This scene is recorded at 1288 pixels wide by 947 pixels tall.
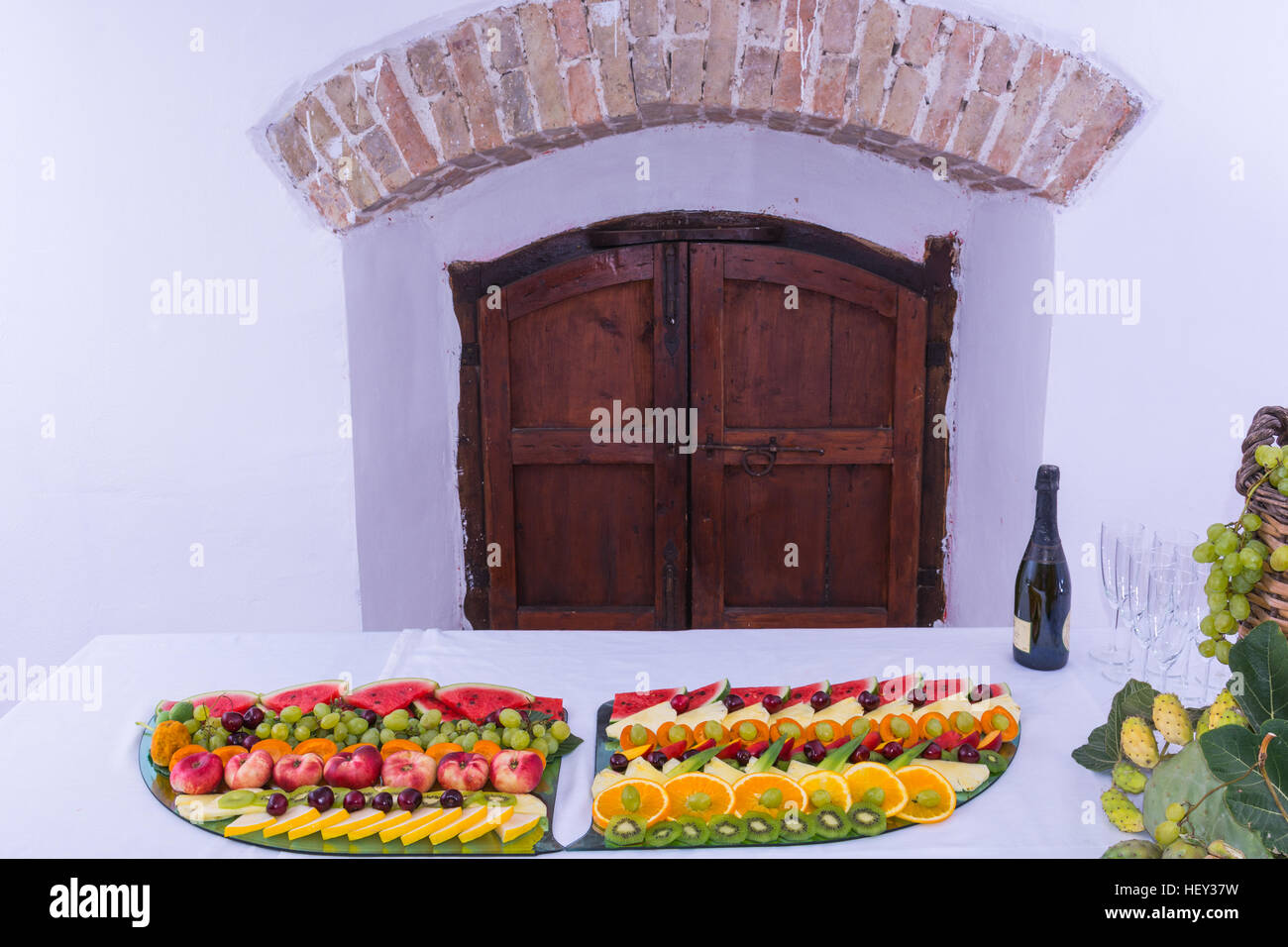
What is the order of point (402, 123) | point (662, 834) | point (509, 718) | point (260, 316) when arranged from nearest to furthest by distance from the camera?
point (662, 834) → point (509, 718) → point (402, 123) → point (260, 316)

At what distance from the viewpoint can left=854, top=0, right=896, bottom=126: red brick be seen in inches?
92.0

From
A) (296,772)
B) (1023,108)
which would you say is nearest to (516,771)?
(296,772)

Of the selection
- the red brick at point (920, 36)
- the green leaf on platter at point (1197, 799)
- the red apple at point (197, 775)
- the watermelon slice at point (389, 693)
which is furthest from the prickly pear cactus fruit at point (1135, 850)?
the red brick at point (920, 36)

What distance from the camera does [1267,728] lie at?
3.36 feet

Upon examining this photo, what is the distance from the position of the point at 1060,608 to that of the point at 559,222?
6.57 ft

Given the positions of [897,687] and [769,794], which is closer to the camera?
[769,794]

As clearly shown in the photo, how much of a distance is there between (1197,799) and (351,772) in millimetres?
1005

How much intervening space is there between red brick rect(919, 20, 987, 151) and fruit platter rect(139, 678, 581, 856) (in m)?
1.70

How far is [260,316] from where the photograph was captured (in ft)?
8.44

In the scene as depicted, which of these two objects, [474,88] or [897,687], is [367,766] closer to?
[897,687]

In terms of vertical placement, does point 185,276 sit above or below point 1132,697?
above

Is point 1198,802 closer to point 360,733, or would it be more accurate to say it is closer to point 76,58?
point 360,733

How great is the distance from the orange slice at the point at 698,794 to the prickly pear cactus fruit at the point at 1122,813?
1.51 ft

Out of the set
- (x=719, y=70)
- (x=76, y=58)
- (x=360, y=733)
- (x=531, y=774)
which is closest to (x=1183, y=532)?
(x=531, y=774)
